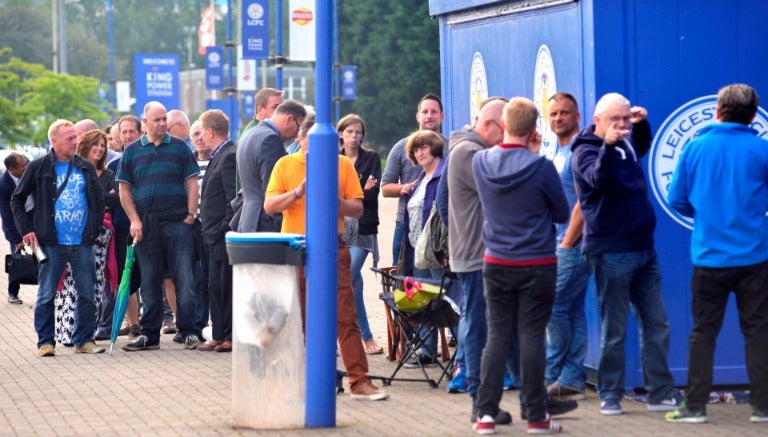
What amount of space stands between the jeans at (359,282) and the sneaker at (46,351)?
244cm

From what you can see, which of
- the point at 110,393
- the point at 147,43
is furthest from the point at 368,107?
the point at 110,393

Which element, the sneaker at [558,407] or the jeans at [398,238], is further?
the jeans at [398,238]

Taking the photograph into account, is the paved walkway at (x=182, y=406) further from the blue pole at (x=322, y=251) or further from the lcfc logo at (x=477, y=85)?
the lcfc logo at (x=477, y=85)

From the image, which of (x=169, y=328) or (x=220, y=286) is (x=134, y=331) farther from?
(x=220, y=286)

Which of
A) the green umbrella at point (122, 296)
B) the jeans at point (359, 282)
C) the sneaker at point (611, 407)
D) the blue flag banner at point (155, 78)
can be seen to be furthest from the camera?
the blue flag banner at point (155, 78)

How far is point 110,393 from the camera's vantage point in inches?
376

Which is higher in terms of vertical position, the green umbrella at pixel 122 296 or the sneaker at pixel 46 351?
the green umbrella at pixel 122 296

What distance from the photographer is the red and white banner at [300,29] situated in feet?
81.1

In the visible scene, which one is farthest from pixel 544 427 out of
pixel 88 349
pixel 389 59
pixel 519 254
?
pixel 389 59

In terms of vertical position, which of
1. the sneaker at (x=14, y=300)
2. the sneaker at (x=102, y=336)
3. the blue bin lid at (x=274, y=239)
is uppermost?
the blue bin lid at (x=274, y=239)

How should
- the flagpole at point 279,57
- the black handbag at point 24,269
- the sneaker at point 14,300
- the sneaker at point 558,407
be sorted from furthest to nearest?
the flagpole at point 279,57 → the sneaker at point 14,300 → the black handbag at point 24,269 → the sneaker at point 558,407

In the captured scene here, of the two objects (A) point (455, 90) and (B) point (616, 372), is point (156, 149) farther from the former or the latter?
(B) point (616, 372)

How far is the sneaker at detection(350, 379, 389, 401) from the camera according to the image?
897 centimetres

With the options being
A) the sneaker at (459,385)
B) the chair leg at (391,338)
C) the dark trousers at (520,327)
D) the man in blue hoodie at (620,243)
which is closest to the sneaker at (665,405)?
the man in blue hoodie at (620,243)
